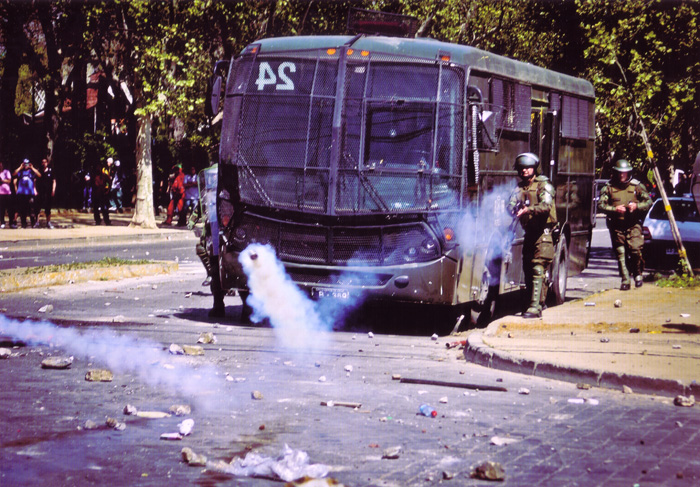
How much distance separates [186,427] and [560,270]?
368 inches

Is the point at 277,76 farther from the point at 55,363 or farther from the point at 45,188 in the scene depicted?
the point at 45,188

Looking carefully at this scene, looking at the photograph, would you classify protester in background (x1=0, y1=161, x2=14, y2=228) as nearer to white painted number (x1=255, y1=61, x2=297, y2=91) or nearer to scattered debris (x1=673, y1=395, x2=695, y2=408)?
white painted number (x1=255, y1=61, x2=297, y2=91)

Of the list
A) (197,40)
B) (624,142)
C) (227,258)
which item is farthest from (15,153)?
(227,258)

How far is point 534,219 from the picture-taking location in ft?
42.0

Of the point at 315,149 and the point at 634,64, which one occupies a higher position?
the point at 634,64

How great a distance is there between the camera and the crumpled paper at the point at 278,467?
581cm

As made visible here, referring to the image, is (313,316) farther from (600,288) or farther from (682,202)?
(682,202)

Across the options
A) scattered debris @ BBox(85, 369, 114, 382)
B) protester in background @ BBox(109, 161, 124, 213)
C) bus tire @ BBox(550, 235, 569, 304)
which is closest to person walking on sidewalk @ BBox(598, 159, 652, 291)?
bus tire @ BBox(550, 235, 569, 304)

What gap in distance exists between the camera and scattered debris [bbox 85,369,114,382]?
8.59 metres

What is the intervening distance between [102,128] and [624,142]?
98.8ft

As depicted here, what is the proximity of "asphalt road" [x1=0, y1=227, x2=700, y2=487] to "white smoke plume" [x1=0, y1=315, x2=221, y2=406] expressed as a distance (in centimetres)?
2

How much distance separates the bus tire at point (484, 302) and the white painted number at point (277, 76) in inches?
116

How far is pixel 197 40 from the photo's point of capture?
32156 millimetres

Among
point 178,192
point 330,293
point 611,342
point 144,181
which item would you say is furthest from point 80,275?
point 178,192
